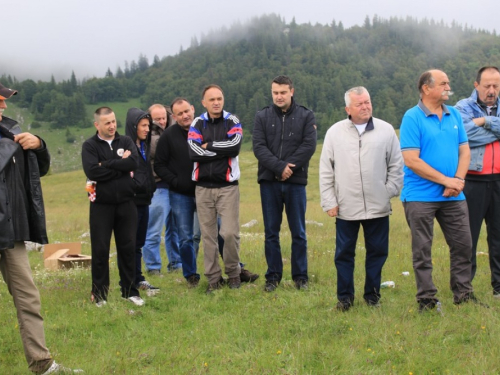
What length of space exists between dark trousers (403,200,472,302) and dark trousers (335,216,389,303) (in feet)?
1.25

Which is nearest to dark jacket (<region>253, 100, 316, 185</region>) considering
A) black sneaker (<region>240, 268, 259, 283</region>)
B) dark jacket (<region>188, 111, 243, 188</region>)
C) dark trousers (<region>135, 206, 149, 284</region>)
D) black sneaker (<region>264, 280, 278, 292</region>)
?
dark jacket (<region>188, 111, 243, 188</region>)

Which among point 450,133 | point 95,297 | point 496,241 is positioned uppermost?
point 450,133

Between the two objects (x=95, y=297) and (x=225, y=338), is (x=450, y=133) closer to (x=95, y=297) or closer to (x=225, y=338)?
(x=225, y=338)

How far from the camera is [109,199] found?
7.32 metres

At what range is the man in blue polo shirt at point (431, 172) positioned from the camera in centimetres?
640

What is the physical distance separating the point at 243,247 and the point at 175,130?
4217 millimetres

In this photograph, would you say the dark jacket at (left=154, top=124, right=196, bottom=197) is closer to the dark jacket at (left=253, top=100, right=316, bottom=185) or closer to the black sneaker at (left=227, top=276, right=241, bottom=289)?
the dark jacket at (left=253, top=100, right=316, bottom=185)

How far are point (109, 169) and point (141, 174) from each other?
119 cm

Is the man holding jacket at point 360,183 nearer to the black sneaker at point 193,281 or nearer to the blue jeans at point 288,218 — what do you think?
the blue jeans at point 288,218

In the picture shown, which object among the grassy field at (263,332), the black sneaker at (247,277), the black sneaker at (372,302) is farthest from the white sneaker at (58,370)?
the black sneaker at (247,277)

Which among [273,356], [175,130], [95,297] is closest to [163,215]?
[175,130]

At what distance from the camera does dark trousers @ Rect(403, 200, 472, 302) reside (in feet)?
21.1

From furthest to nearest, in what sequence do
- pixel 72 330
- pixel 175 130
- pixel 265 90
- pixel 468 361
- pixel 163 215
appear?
pixel 265 90, pixel 163 215, pixel 175 130, pixel 72 330, pixel 468 361

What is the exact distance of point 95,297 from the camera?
755 cm
